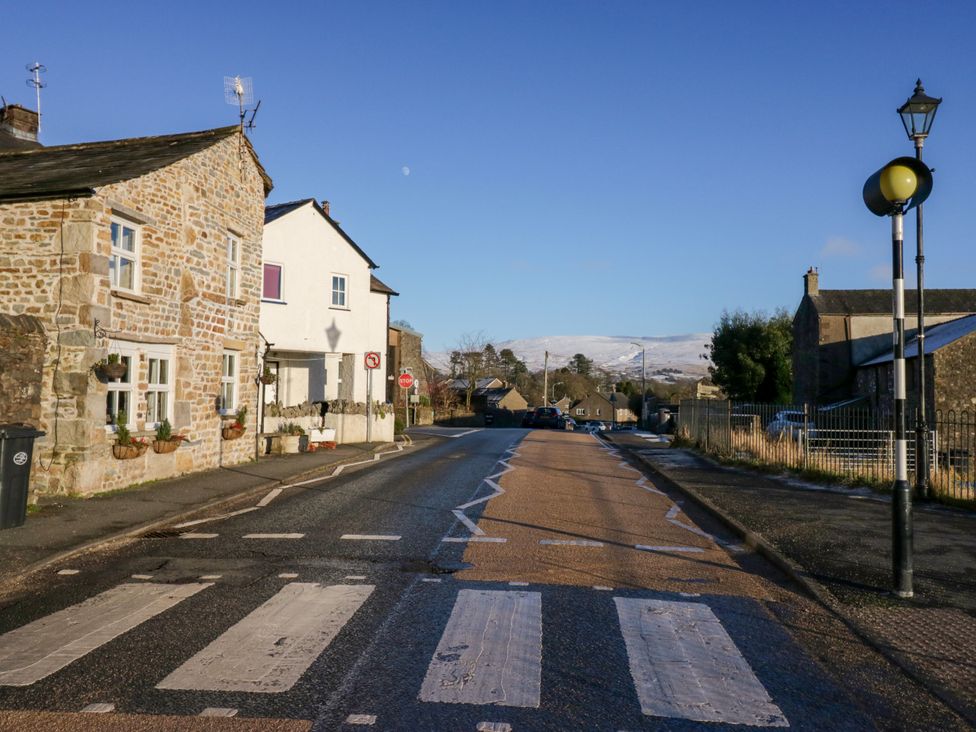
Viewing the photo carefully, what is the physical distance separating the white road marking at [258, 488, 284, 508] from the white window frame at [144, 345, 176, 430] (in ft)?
8.39

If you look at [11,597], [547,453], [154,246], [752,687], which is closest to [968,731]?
[752,687]

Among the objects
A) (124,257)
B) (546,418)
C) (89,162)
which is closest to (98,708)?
(124,257)

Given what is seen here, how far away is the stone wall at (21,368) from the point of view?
11.4 metres

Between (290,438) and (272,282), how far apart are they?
257 inches

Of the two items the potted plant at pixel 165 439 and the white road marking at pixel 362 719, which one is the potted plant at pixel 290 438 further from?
the white road marking at pixel 362 719

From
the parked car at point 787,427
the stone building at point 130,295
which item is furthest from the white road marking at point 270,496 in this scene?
the parked car at point 787,427

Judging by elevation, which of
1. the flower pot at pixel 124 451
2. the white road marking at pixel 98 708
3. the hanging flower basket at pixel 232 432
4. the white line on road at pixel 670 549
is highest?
the hanging flower basket at pixel 232 432

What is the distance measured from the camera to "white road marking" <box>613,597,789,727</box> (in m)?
4.29

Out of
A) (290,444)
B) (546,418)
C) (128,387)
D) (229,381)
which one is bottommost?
(546,418)

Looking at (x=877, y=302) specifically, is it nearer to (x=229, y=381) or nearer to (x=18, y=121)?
(x=229, y=381)

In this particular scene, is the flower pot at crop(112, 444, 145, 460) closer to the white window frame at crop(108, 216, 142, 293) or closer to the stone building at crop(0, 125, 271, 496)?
the stone building at crop(0, 125, 271, 496)

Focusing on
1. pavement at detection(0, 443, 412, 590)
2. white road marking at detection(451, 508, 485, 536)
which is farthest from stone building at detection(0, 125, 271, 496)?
white road marking at detection(451, 508, 485, 536)

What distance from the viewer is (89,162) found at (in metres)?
14.5

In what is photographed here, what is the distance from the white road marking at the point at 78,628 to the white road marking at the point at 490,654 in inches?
93.3
